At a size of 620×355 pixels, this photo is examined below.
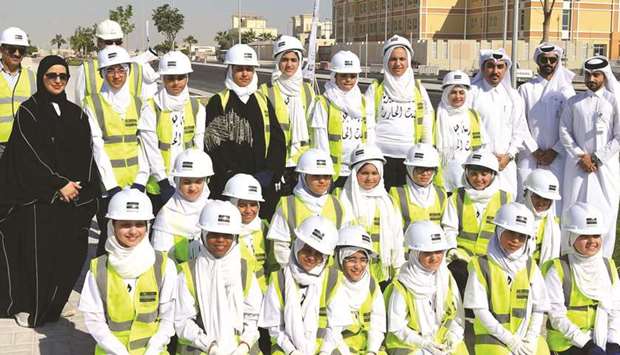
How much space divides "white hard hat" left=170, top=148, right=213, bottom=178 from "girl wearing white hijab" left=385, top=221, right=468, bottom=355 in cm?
159

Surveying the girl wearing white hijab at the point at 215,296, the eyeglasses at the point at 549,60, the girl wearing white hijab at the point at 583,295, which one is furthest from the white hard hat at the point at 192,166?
the eyeglasses at the point at 549,60

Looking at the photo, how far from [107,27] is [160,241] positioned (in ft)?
11.3

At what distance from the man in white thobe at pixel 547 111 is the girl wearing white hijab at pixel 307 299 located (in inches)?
140

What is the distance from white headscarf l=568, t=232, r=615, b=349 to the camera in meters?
5.21

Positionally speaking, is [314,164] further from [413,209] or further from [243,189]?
[413,209]

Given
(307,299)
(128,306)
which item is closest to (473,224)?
(307,299)

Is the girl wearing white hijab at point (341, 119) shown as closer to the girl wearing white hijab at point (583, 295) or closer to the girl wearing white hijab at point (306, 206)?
the girl wearing white hijab at point (306, 206)

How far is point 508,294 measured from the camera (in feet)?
16.9

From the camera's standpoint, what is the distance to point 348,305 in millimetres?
5008

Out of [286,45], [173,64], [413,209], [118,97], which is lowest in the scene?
[413,209]

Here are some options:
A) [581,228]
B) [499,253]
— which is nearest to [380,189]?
[499,253]

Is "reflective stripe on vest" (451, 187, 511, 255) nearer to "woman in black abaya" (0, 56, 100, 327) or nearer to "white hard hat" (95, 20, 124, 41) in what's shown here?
"woman in black abaya" (0, 56, 100, 327)

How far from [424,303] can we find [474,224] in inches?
52.0

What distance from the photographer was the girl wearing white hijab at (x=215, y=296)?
4.77m
